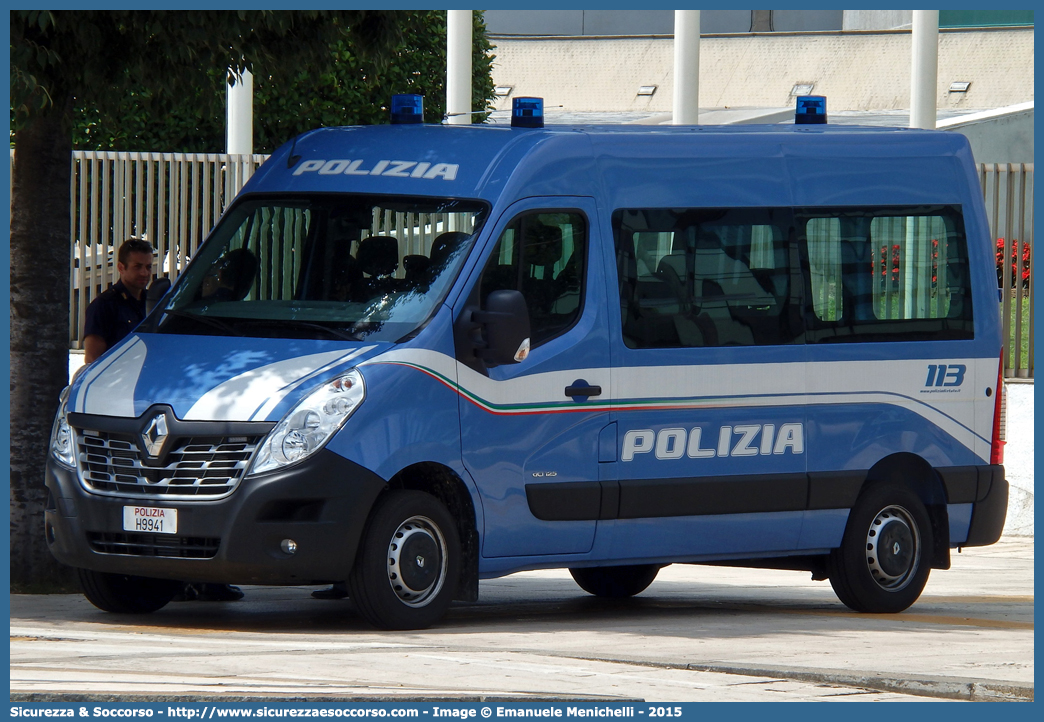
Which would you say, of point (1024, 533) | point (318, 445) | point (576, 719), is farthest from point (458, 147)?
point (1024, 533)

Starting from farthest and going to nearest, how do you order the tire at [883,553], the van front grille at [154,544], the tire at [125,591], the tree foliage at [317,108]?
the tree foliage at [317,108], the tire at [883,553], the tire at [125,591], the van front grille at [154,544]

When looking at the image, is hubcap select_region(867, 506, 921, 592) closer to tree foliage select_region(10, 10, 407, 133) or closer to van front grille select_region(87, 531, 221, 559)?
tree foliage select_region(10, 10, 407, 133)

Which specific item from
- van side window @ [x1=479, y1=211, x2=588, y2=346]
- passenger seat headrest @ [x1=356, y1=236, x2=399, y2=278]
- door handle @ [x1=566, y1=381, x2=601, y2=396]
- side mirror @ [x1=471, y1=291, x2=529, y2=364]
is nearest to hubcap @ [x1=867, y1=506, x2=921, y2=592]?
door handle @ [x1=566, y1=381, x2=601, y2=396]

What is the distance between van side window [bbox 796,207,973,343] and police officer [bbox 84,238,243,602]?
12.2 feet

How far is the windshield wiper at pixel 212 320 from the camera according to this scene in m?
9.34

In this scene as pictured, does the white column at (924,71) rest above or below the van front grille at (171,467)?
above

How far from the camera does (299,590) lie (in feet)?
37.5

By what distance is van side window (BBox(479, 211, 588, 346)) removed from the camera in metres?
9.38

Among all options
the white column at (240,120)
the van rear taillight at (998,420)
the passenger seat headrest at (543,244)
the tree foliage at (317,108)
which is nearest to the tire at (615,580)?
the van rear taillight at (998,420)

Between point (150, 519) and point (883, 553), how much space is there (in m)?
4.31

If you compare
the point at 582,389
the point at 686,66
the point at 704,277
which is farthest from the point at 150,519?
the point at 686,66

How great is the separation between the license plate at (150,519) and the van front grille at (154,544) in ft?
0.14

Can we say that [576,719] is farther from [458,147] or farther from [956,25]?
[956,25]

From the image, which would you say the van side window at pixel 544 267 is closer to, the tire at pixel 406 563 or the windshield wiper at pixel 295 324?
the windshield wiper at pixel 295 324
